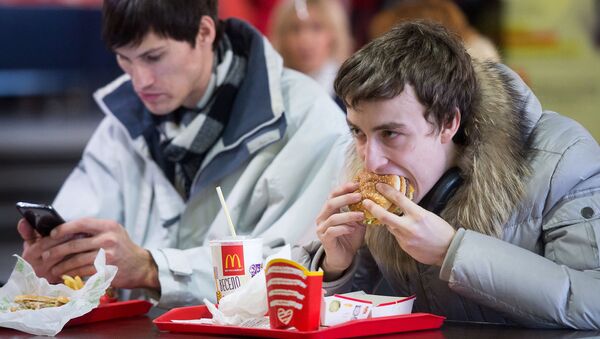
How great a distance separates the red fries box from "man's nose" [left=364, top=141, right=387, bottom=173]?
0.37 meters

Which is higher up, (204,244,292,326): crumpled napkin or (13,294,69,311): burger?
(204,244,292,326): crumpled napkin

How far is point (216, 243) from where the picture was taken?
7.05 ft

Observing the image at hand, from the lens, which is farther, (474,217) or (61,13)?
(61,13)

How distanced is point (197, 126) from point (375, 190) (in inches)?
38.4

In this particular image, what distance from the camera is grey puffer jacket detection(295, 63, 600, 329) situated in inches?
79.6

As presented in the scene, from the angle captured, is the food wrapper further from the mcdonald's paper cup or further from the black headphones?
the black headphones

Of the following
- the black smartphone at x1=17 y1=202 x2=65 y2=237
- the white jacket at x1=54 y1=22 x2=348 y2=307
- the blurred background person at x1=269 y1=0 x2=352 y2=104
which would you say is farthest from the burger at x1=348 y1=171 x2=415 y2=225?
the blurred background person at x1=269 y1=0 x2=352 y2=104

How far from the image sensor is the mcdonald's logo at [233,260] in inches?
84.0

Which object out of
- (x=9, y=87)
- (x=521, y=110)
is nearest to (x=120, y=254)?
(x=521, y=110)

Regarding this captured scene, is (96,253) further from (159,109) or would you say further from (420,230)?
(420,230)

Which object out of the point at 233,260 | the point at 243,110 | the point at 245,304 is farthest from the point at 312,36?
the point at 245,304

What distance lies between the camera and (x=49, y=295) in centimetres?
231

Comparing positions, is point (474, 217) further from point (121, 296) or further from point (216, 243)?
point (121, 296)

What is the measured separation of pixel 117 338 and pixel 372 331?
0.50 metres
